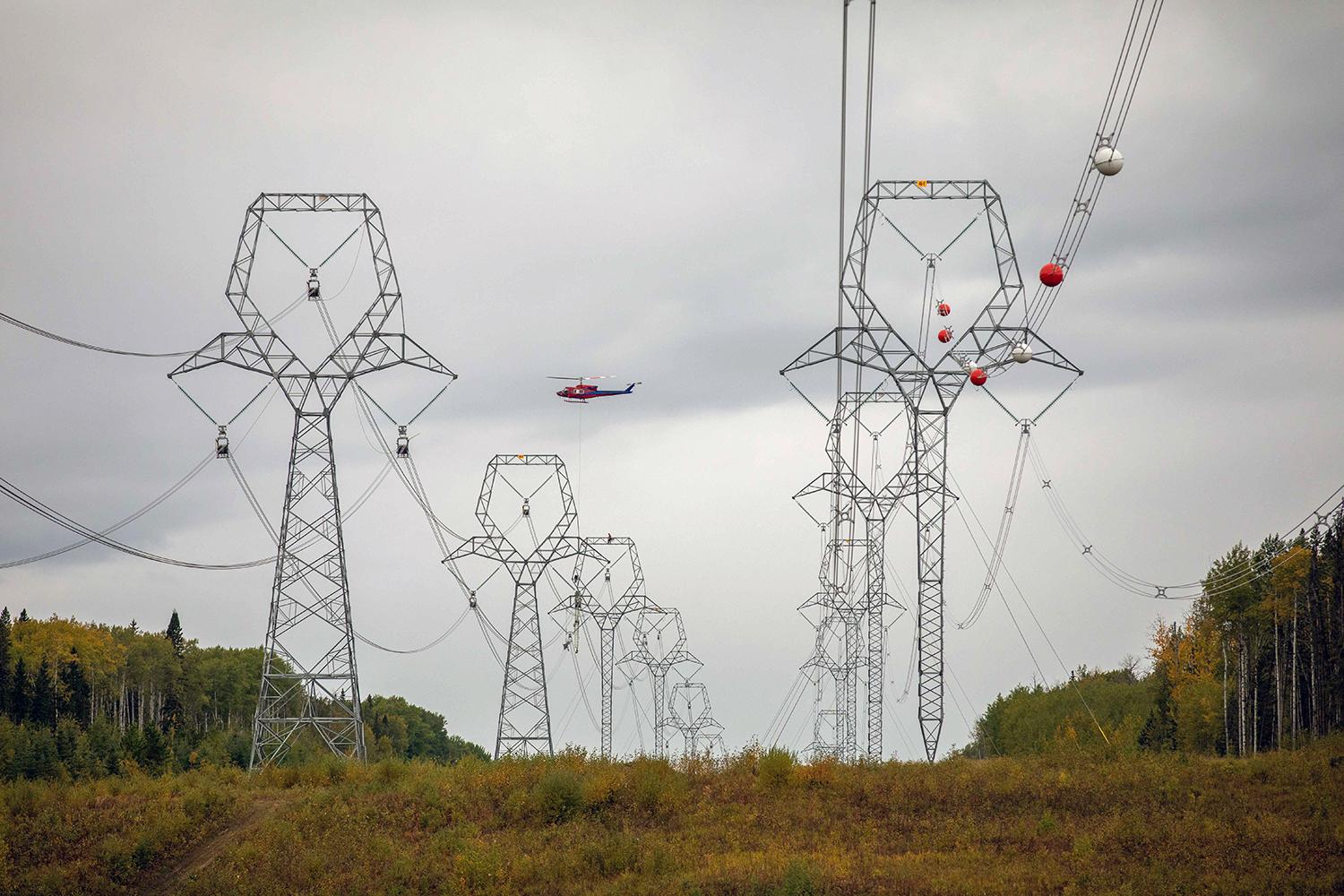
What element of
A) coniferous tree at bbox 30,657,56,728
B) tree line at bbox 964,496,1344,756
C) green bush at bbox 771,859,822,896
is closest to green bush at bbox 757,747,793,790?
green bush at bbox 771,859,822,896

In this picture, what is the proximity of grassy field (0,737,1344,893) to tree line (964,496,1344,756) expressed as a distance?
30429mm

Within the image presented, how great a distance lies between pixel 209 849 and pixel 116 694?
14082 cm

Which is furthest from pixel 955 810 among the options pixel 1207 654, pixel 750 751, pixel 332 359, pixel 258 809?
pixel 1207 654

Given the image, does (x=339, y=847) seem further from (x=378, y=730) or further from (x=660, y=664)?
(x=378, y=730)

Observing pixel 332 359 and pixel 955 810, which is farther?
pixel 332 359

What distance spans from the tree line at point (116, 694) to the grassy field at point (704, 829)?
51.5 meters

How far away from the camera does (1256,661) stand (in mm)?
83125

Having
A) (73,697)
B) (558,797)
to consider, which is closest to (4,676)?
(73,697)

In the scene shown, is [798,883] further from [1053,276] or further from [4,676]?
[4,676]

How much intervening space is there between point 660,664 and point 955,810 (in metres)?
61.5

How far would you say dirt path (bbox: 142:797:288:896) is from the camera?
32.8m

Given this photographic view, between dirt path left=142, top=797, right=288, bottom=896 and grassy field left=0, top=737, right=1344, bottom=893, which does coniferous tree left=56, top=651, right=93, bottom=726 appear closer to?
grassy field left=0, top=737, right=1344, bottom=893

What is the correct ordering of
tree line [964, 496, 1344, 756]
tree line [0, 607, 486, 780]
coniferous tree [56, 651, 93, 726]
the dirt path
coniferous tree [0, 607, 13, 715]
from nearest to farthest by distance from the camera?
the dirt path < tree line [964, 496, 1344, 756] < tree line [0, 607, 486, 780] < coniferous tree [0, 607, 13, 715] < coniferous tree [56, 651, 93, 726]

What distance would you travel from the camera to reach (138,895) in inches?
1268
